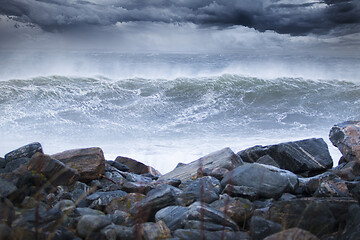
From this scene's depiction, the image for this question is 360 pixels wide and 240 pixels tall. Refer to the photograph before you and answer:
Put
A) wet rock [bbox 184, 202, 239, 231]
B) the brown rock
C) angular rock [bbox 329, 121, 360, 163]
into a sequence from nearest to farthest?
the brown rock < wet rock [bbox 184, 202, 239, 231] < angular rock [bbox 329, 121, 360, 163]

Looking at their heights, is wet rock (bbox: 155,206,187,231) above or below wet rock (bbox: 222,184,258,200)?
above

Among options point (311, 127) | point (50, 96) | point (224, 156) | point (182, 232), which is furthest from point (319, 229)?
point (50, 96)

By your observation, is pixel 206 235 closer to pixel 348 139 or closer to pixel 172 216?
pixel 172 216

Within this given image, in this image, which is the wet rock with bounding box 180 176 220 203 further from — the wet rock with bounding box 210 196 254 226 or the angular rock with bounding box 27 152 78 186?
the angular rock with bounding box 27 152 78 186

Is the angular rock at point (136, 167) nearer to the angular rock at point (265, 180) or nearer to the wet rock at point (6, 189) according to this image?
the angular rock at point (265, 180)

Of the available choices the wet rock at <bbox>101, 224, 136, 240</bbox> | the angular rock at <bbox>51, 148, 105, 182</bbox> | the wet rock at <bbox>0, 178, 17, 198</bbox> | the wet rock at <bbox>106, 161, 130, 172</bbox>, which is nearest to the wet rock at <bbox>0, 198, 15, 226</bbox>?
the wet rock at <bbox>0, 178, 17, 198</bbox>

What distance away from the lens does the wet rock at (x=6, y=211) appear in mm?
2095

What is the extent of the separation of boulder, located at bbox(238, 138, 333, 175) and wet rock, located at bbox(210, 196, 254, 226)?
174 cm

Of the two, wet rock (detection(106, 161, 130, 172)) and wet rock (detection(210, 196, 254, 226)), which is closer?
wet rock (detection(210, 196, 254, 226))

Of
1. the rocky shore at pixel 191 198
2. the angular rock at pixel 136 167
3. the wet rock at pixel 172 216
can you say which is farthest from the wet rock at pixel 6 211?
the angular rock at pixel 136 167

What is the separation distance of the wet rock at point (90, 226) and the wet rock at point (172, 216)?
15.9 inches

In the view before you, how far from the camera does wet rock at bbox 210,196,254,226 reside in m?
2.50

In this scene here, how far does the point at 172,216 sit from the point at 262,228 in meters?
0.63

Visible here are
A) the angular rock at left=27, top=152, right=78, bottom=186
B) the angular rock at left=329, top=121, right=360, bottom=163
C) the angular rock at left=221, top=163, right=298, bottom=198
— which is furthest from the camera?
the angular rock at left=329, top=121, right=360, bottom=163
